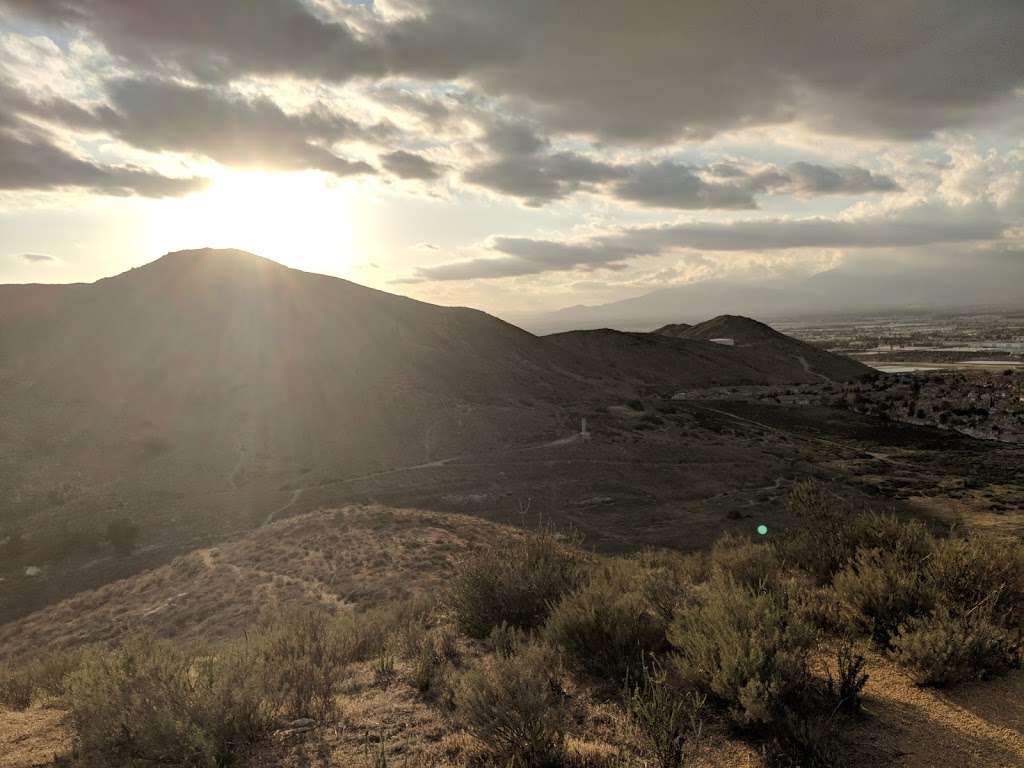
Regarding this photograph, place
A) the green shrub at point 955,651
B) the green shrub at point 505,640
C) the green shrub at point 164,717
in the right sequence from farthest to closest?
the green shrub at point 505,640, the green shrub at point 955,651, the green shrub at point 164,717

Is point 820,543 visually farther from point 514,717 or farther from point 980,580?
point 514,717

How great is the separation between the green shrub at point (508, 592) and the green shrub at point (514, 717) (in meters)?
2.62

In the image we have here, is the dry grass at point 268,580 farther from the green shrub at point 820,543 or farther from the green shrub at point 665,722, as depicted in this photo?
the green shrub at point 665,722

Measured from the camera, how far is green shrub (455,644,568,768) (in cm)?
490

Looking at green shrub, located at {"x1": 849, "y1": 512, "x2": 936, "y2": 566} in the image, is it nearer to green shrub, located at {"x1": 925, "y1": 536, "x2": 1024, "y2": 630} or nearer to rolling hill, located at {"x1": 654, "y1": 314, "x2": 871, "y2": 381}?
green shrub, located at {"x1": 925, "y1": 536, "x2": 1024, "y2": 630}

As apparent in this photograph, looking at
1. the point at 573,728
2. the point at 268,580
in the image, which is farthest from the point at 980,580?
the point at 268,580

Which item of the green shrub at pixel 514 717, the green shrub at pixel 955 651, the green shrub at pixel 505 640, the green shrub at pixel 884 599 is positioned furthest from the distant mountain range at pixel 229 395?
the green shrub at pixel 955 651

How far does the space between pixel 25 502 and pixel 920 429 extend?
7079 centimetres

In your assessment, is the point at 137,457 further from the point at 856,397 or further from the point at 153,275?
the point at 856,397

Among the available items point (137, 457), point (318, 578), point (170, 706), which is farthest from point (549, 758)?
point (137, 457)

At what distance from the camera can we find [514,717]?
16.5 ft

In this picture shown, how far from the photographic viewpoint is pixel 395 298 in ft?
276

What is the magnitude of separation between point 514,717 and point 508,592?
3796 mm

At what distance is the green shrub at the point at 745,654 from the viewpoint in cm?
509
